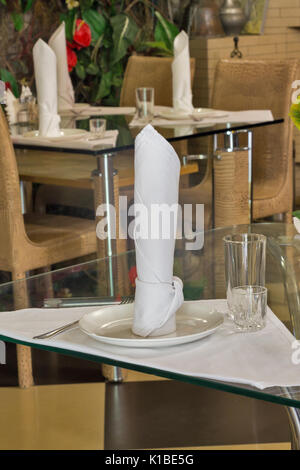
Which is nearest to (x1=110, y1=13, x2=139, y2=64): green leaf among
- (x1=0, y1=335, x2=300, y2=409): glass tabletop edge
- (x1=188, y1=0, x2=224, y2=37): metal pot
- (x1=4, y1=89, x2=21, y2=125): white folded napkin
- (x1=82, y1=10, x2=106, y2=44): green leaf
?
(x1=82, y1=10, x2=106, y2=44): green leaf

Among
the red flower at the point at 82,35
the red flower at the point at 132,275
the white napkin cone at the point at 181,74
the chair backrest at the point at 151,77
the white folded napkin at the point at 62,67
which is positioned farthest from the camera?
the red flower at the point at 82,35

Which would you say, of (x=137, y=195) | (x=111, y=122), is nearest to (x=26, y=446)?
(x=137, y=195)

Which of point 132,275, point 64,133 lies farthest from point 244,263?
point 64,133

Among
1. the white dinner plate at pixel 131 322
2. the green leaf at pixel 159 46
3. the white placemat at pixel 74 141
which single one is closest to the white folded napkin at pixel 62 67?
the white placemat at pixel 74 141

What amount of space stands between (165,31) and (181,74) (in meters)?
1.78

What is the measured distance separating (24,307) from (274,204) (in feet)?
5.95

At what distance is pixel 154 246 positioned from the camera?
958 millimetres

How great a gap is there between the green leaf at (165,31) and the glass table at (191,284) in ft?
10.1

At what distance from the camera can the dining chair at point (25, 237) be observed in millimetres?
2070

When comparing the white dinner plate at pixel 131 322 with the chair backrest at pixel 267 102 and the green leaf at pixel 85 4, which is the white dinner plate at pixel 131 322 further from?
the green leaf at pixel 85 4

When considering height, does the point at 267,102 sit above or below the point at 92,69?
below

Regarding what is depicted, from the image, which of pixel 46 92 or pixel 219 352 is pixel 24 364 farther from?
pixel 219 352

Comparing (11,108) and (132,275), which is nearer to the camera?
(132,275)

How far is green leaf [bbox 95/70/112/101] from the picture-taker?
4.48 metres
